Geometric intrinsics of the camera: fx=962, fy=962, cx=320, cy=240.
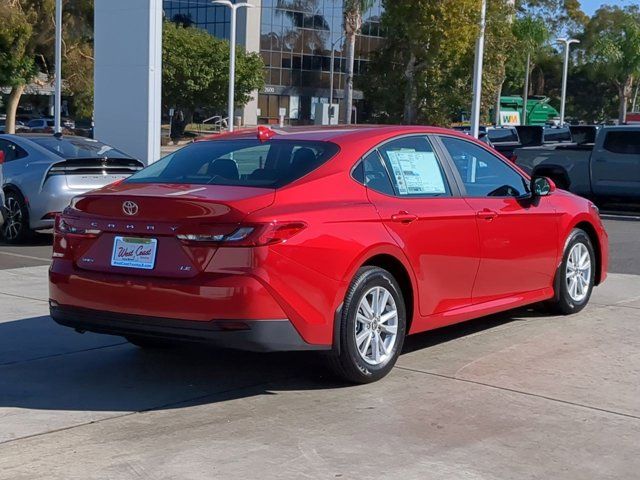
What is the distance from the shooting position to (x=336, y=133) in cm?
657

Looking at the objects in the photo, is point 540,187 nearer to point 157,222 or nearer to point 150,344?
point 150,344

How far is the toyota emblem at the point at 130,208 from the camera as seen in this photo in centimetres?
573

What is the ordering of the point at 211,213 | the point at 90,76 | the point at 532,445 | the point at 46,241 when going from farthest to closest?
the point at 90,76, the point at 46,241, the point at 211,213, the point at 532,445

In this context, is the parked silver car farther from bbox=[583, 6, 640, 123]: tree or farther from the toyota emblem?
bbox=[583, 6, 640, 123]: tree

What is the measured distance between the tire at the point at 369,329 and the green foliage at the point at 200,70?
169ft

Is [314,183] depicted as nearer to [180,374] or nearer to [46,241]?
[180,374]

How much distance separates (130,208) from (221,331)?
0.97m

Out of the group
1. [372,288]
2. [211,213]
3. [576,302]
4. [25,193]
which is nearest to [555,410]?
[372,288]

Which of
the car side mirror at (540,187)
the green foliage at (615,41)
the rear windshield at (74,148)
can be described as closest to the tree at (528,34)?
the green foliage at (615,41)

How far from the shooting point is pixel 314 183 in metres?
5.88

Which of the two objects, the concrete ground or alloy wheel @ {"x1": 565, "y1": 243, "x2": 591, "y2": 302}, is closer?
the concrete ground

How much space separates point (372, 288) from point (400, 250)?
344mm

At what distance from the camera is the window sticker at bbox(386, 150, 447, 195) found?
257 inches

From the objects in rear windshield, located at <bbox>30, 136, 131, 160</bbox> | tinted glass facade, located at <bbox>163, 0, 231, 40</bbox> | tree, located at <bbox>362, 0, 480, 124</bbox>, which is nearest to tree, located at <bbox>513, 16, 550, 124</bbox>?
tree, located at <bbox>362, 0, 480, 124</bbox>
